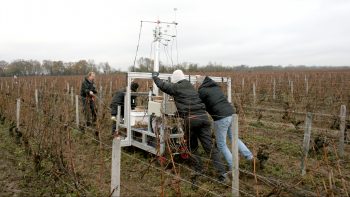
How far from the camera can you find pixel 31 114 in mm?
7930

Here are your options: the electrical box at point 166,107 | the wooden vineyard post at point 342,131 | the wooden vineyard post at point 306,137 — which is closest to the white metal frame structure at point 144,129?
the electrical box at point 166,107

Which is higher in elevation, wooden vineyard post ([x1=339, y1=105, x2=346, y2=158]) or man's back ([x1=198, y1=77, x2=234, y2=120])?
man's back ([x1=198, y1=77, x2=234, y2=120])

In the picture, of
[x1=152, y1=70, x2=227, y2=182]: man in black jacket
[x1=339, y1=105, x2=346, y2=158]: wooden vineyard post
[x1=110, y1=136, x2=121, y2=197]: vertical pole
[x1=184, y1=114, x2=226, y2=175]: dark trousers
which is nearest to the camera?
[x1=110, y1=136, x2=121, y2=197]: vertical pole

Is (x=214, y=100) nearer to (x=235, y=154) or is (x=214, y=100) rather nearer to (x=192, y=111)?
(x=192, y=111)

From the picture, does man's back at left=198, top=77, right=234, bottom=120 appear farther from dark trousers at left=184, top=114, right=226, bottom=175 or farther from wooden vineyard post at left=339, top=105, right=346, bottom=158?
wooden vineyard post at left=339, top=105, right=346, bottom=158

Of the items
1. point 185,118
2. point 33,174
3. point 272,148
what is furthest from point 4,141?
point 272,148

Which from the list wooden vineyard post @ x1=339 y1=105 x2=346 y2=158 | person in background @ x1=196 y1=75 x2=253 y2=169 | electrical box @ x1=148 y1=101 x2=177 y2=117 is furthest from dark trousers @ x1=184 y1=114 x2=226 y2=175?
wooden vineyard post @ x1=339 y1=105 x2=346 y2=158

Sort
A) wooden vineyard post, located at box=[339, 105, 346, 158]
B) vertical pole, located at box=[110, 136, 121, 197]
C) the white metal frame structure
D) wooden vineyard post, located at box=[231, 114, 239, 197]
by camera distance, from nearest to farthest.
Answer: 1. vertical pole, located at box=[110, 136, 121, 197]
2. wooden vineyard post, located at box=[231, 114, 239, 197]
3. the white metal frame structure
4. wooden vineyard post, located at box=[339, 105, 346, 158]

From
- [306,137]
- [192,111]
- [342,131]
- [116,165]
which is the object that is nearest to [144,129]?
[192,111]

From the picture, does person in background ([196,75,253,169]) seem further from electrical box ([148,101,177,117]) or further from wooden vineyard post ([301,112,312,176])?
wooden vineyard post ([301,112,312,176])

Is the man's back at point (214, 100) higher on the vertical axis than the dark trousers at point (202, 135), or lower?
higher

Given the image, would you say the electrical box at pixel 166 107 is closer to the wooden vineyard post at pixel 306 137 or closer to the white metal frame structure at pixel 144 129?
the white metal frame structure at pixel 144 129

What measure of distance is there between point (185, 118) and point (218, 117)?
54 cm

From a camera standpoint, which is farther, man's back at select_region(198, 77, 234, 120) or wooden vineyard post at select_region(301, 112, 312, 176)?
wooden vineyard post at select_region(301, 112, 312, 176)
